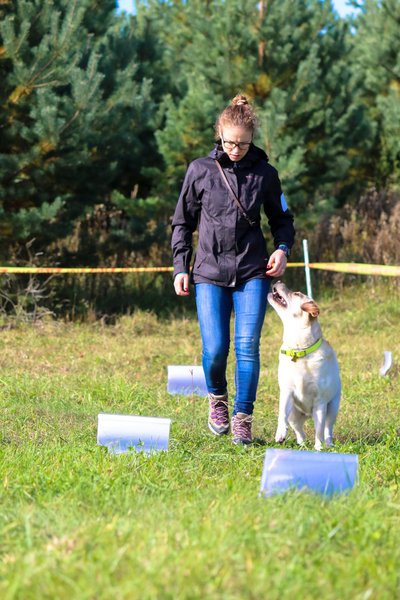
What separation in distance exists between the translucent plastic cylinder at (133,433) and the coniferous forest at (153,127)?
5595 mm

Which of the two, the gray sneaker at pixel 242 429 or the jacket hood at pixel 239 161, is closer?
the jacket hood at pixel 239 161

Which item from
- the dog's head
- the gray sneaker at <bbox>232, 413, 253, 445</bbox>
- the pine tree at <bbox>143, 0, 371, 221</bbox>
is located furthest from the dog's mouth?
the pine tree at <bbox>143, 0, 371, 221</bbox>

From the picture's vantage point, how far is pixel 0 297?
1119cm

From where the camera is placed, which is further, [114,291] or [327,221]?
[327,221]

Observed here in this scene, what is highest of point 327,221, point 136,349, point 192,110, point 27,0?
point 27,0

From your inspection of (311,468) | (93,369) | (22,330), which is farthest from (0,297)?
(311,468)

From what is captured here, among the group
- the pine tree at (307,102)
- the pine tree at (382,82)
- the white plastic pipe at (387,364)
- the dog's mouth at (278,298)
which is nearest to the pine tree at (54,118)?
the pine tree at (307,102)

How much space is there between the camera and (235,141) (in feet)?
17.3

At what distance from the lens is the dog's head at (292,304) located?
573cm

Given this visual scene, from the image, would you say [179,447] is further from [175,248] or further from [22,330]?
[22,330]

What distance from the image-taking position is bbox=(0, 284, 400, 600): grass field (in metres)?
2.87

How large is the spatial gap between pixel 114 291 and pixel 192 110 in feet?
9.15

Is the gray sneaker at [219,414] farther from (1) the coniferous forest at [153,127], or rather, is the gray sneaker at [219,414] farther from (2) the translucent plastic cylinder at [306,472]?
(1) the coniferous forest at [153,127]

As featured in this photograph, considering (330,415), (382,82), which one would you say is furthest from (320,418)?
(382,82)
